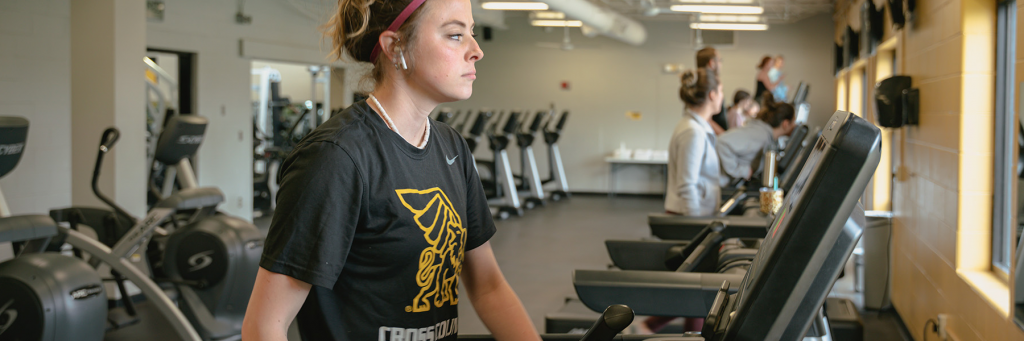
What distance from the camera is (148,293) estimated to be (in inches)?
131

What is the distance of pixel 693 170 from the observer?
326 centimetres

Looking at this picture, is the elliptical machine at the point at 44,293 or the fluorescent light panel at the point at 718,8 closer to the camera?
the elliptical machine at the point at 44,293

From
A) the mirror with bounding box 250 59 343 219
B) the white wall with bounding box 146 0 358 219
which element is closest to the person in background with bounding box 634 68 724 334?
the white wall with bounding box 146 0 358 219

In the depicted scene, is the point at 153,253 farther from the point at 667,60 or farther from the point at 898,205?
the point at 667,60

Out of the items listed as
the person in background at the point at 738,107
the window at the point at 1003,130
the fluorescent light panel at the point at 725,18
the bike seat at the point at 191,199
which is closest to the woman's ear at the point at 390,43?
the window at the point at 1003,130

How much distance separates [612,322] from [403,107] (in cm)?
47

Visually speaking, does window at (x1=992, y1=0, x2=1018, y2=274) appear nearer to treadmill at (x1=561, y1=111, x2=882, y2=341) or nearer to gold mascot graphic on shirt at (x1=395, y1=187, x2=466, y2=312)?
gold mascot graphic on shirt at (x1=395, y1=187, x2=466, y2=312)

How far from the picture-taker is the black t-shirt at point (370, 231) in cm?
93

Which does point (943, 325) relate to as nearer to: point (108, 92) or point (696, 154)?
point (696, 154)

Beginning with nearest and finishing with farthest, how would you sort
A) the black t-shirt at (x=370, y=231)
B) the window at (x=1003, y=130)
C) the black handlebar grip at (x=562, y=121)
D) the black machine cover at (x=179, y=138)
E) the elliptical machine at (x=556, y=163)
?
the black t-shirt at (x=370, y=231), the window at (x=1003, y=130), the black machine cover at (x=179, y=138), the elliptical machine at (x=556, y=163), the black handlebar grip at (x=562, y=121)

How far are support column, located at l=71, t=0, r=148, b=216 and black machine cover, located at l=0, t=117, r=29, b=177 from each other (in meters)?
1.31

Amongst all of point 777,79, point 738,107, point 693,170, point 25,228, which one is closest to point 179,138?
point 25,228

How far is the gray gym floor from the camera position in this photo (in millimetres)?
4016

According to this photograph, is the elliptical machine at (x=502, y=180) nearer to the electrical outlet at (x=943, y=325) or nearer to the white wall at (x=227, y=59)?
the white wall at (x=227, y=59)
